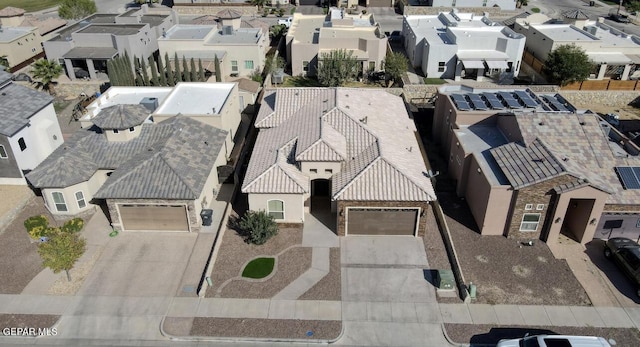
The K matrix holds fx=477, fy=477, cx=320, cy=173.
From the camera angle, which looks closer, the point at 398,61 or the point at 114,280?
the point at 114,280

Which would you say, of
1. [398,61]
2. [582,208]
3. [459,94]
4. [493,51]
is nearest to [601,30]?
[493,51]

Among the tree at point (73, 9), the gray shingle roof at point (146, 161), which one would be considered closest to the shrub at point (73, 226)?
the gray shingle roof at point (146, 161)

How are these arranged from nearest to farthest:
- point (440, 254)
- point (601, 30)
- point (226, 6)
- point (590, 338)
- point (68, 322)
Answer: point (590, 338) < point (68, 322) < point (440, 254) < point (601, 30) < point (226, 6)

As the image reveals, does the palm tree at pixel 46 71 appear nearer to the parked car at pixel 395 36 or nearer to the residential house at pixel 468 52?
the residential house at pixel 468 52

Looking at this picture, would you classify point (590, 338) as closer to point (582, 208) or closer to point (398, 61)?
point (582, 208)

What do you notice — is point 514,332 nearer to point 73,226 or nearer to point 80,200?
point 73,226

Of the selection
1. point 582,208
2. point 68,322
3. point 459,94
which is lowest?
point 68,322

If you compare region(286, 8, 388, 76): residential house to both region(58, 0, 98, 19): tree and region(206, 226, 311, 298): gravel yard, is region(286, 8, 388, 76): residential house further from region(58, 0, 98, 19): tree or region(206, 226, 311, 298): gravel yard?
region(58, 0, 98, 19): tree

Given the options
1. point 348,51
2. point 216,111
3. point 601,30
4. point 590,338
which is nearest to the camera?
point 590,338
